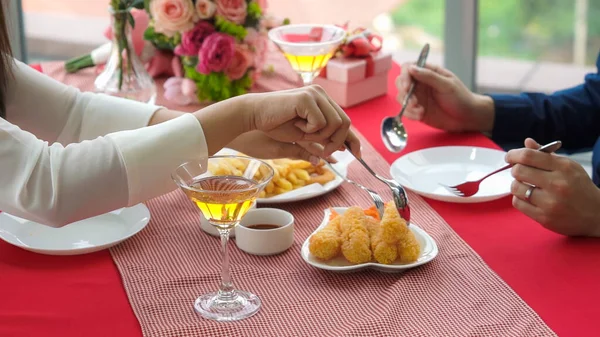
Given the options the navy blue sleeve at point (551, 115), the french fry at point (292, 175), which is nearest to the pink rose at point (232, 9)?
the french fry at point (292, 175)

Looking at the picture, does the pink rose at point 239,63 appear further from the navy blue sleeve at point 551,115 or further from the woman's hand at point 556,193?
the woman's hand at point 556,193

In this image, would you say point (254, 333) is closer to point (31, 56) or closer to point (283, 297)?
point (283, 297)

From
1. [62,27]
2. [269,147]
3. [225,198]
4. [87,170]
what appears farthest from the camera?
[62,27]

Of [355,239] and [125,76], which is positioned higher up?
[125,76]

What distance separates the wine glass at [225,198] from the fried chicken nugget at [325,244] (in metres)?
0.13

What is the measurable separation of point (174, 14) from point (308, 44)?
1.29 ft

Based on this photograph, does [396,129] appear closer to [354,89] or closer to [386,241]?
[354,89]

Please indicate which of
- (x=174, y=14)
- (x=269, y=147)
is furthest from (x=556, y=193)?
(x=174, y=14)

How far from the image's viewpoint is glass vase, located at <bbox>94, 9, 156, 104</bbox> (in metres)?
2.03

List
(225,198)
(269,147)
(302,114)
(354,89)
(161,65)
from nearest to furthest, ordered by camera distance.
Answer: (225,198) < (302,114) < (269,147) < (354,89) < (161,65)

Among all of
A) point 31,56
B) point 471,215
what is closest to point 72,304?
point 471,215

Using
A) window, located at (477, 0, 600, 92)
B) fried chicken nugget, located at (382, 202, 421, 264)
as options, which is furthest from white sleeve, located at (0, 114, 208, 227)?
window, located at (477, 0, 600, 92)

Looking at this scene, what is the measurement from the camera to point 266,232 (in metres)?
1.32

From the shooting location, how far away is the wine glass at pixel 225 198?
43.1 inches
